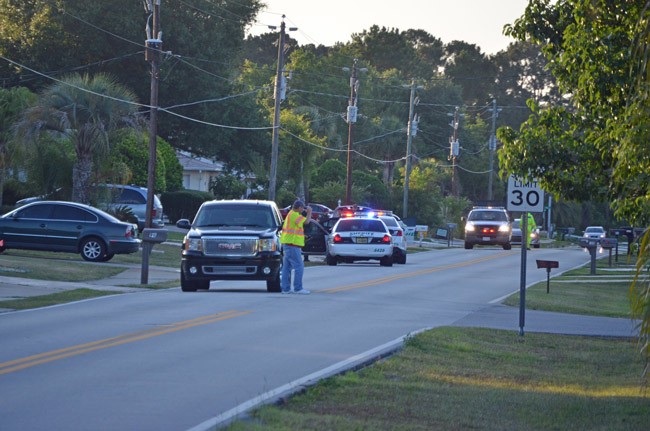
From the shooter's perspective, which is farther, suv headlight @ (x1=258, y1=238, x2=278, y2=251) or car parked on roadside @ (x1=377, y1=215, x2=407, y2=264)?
car parked on roadside @ (x1=377, y1=215, x2=407, y2=264)

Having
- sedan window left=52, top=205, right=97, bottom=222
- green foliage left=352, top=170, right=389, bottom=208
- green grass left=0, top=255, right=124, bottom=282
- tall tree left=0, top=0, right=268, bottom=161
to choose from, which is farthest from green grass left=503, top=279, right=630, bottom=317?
green foliage left=352, top=170, right=389, bottom=208

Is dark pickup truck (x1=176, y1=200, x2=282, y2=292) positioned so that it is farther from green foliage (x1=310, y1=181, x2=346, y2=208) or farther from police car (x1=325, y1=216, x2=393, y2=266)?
green foliage (x1=310, y1=181, x2=346, y2=208)

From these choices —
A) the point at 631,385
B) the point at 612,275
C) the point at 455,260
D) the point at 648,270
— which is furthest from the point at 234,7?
the point at 648,270

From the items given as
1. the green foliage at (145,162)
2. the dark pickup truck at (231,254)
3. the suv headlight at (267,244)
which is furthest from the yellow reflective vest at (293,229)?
the green foliage at (145,162)

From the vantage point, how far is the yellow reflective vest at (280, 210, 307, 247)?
24033 mm

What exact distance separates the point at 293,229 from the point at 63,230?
1160 cm

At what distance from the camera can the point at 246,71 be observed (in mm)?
109875

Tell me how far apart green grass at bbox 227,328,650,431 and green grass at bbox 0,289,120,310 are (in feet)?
24.9

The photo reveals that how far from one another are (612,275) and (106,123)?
18125 mm

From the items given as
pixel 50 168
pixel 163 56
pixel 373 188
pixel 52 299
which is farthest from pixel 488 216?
pixel 52 299

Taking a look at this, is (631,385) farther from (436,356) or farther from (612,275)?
(612,275)

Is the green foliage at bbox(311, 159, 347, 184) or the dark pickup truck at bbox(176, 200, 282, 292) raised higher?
the green foliage at bbox(311, 159, 347, 184)

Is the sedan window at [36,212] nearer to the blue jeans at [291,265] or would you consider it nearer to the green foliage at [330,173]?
the blue jeans at [291,265]

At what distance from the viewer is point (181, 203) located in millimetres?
62594
